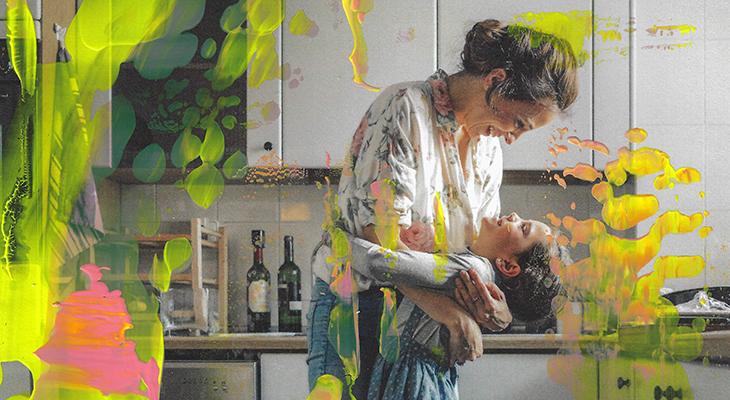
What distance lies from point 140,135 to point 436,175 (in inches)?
19.0

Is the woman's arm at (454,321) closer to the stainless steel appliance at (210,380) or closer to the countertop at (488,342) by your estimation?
the countertop at (488,342)

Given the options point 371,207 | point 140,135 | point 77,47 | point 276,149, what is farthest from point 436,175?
point 77,47

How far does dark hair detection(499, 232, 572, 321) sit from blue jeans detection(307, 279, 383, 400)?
0.64 feet

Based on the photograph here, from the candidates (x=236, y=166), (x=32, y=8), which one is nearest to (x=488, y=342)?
(x=236, y=166)

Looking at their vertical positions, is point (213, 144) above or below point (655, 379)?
above

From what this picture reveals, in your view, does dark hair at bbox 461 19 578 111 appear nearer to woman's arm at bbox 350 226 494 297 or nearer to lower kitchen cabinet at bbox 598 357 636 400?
woman's arm at bbox 350 226 494 297

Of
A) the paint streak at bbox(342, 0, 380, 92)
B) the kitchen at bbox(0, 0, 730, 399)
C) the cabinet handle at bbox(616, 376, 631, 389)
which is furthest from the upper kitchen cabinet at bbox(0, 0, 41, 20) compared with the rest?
the cabinet handle at bbox(616, 376, 631, 389)

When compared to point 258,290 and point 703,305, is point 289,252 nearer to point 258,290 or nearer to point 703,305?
point 258,290

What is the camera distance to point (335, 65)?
5.09 ft

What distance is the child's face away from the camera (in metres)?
1.48

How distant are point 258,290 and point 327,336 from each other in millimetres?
129

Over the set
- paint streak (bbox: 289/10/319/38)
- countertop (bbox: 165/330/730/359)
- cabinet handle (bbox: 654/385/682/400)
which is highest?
paint streak (bbox: 289/10/319/38)

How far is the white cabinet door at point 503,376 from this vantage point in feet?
4.87

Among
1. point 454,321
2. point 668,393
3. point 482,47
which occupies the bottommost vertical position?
point 668,393
